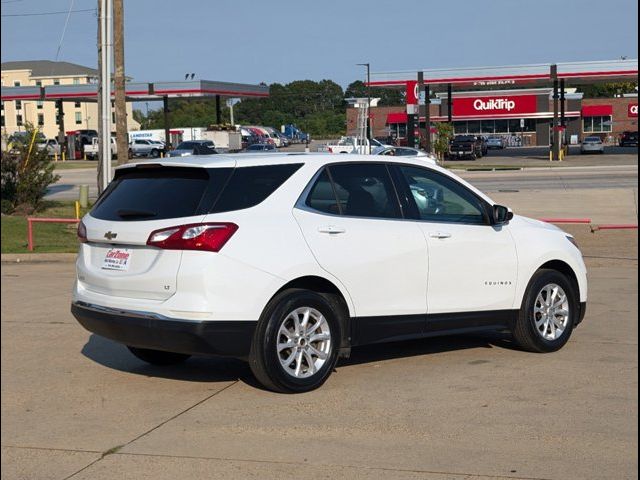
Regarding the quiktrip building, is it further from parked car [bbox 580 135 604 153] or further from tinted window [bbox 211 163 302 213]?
tinted window [bbox 211 163 302 213]

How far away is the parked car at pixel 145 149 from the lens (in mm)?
74188

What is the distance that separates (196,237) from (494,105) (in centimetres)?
9252

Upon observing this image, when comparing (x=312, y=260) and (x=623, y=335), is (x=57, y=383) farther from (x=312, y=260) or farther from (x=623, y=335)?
(x=623, y=335)

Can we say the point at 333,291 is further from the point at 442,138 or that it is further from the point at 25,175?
the point at 442,138

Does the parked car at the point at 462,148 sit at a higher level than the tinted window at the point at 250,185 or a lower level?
higher

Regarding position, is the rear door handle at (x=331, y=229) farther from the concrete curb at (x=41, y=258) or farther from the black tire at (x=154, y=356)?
the concrete curb at (x=41, y=258)

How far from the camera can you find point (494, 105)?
96.3 metres

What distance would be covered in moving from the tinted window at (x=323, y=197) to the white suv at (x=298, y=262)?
1 cm

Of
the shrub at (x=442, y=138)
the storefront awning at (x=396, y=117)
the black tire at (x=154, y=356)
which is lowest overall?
the black tire at (x=154, y=356)

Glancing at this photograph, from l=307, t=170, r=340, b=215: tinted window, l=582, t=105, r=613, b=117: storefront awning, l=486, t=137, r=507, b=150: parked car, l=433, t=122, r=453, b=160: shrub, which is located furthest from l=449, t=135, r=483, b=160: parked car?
l=307, t=170, r=340, b=215: tinted window

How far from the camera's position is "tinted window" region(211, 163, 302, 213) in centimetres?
694

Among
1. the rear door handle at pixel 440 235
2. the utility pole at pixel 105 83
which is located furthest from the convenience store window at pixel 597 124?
the rear door handle at pixel 440 235

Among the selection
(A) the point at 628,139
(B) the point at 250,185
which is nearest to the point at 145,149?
(A) the point at 628,139

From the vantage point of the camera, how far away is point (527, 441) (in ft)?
19.6
